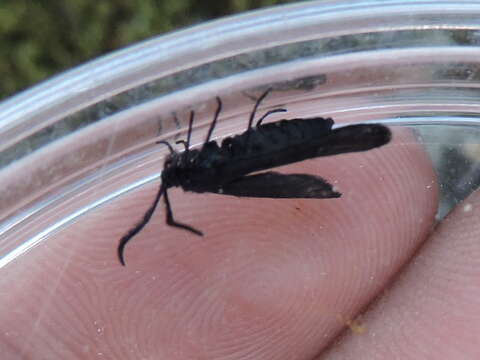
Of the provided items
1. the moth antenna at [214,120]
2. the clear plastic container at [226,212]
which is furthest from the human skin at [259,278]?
the moth antenna at [214,120]

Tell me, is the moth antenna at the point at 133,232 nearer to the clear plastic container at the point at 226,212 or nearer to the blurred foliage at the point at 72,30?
the clear plastic container at the point at 226,212

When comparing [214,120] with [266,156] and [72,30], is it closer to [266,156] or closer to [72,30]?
[266,156]

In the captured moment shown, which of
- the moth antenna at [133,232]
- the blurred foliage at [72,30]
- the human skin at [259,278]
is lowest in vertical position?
the human skin at [259,278]

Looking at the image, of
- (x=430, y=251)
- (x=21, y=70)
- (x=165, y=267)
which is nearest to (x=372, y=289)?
(x=430, y=251)

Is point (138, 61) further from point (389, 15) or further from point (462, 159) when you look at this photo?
point (462, 159)

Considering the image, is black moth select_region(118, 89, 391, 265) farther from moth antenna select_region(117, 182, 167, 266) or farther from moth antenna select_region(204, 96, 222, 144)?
moth antenna select_region(117, 182, 167, 266)

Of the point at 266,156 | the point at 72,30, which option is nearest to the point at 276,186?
the point at 266,156
